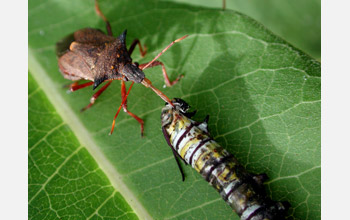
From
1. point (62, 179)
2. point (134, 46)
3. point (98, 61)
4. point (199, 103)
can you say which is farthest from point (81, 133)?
point (199, 103)

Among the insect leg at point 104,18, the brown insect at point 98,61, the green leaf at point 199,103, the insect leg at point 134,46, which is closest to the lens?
the green leaf at point 199,103

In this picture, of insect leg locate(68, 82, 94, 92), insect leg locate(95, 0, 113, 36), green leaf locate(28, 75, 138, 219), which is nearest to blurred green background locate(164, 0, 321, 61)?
insect leg locate(95, 0, 113, 36)

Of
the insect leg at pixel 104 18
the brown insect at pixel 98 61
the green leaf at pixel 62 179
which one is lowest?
the green leaf at pixel 62 179

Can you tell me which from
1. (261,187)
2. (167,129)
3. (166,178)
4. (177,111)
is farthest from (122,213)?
(261,187)

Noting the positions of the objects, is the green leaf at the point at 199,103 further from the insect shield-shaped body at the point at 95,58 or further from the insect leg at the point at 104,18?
the insect shield-shaped body at the point at 95,58

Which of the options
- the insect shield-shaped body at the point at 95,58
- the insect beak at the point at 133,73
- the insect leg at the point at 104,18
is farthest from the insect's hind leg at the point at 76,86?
the insect leg at the point at 104,18

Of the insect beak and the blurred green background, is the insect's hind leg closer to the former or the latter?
the insect beak

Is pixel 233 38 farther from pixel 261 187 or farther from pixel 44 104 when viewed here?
pixel 44 104
